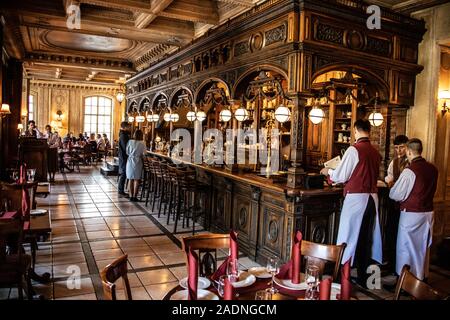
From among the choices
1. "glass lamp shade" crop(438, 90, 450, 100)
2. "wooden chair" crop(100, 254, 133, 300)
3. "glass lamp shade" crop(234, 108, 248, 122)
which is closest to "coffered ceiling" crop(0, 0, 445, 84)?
"glass lamp shade" crop(438, 90, 450, 100)

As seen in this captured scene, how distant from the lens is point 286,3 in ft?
14.8

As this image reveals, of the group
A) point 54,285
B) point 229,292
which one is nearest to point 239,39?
point 54,285

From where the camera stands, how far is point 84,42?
10.8 m

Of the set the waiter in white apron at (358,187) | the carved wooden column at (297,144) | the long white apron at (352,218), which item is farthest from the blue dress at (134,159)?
the long white apron at (352,218)

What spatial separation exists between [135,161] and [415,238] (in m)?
6.26

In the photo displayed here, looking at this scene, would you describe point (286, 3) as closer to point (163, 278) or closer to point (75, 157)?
point (163, 278)

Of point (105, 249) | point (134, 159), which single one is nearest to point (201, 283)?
point (105, 249)

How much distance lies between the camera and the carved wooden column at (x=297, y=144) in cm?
449

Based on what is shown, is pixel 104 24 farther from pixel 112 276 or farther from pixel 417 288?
pixel 417 288

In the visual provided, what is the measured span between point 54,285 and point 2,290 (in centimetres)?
50

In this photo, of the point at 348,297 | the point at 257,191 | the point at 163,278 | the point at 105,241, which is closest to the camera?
the point at 348,297

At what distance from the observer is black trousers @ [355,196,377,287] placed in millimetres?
4266

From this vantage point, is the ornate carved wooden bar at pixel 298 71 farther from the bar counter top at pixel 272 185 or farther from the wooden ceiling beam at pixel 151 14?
the wooden ceiling beam at pixel 151 14
